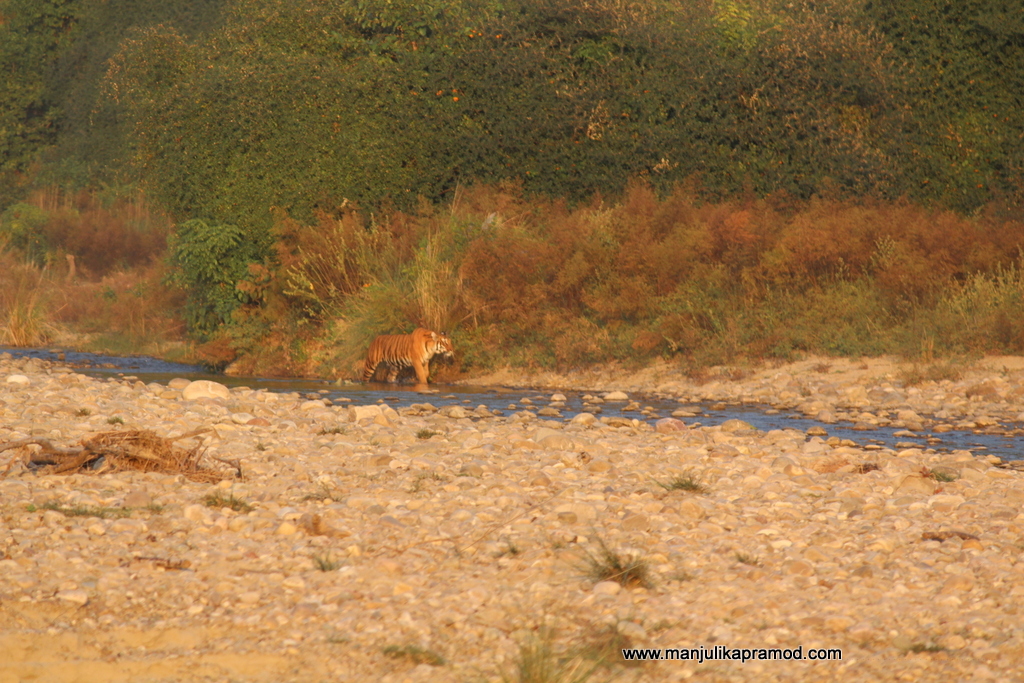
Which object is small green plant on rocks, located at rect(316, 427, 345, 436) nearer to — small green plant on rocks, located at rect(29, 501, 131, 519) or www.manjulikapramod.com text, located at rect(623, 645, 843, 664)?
small green plant on rocks, located at rect(29, 501, 131, 519)

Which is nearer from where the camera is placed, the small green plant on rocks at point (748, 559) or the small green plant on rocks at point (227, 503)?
the small green plant on rocks at point (748, 559)

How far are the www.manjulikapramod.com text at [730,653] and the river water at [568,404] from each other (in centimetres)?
539

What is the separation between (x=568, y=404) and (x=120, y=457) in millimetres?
6206

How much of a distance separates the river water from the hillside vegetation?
1.17 m

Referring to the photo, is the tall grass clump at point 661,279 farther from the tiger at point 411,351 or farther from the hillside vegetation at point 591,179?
the tiger at point 411,351

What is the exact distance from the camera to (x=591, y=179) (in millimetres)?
17547

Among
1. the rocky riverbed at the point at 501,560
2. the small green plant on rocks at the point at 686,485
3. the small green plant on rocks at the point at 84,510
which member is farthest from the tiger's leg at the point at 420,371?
the small green plant on rocks at the point at 84,510

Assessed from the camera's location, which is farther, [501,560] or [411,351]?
[411,351]

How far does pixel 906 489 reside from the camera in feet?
22.9

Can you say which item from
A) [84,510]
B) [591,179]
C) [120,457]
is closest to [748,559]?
[84,510]

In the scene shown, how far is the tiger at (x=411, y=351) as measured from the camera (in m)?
14.8

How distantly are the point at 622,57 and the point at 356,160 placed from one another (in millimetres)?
4679

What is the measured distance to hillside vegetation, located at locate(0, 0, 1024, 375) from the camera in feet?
48.3

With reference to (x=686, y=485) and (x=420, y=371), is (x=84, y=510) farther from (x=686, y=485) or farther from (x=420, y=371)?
(x=420, y=371)
